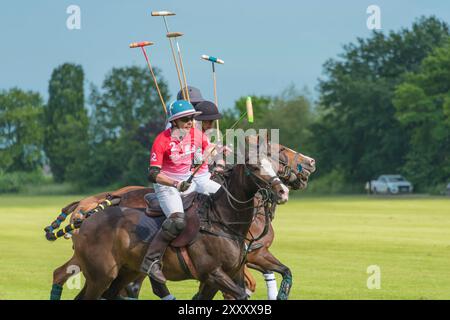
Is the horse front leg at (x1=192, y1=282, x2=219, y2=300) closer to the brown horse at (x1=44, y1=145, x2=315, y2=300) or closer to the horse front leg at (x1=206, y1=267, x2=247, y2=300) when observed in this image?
the brown horse at (x1=44, y1=145, x2=315, y2=300)

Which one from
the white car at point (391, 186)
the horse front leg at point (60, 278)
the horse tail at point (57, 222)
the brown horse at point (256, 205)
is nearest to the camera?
the brown horse at point (256, 205)

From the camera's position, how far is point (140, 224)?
1123cm

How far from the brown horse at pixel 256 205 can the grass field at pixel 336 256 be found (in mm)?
2062

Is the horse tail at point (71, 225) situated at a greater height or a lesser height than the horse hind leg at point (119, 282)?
greater

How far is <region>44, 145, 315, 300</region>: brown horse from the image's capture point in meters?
11.5

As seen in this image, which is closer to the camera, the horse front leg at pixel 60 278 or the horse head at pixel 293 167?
the horse head at pixel 293 167

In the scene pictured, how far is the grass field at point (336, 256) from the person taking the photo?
634 inches

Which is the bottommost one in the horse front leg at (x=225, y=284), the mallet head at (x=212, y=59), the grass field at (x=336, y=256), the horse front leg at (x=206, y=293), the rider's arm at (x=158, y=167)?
the grass field at (x=336, y=256)

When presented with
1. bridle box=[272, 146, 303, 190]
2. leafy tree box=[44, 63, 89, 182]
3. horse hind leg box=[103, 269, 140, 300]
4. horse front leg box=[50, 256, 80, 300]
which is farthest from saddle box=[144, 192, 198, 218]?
leafy tree box=[44, 63, 89, 182]

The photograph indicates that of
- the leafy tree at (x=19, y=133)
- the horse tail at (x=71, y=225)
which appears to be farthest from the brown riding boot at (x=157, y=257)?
the leafy tree at (x=19, y=133)

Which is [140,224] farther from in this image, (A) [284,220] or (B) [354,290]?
(A) [284,220]

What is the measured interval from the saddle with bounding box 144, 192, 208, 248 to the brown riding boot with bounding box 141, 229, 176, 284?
0.10 m

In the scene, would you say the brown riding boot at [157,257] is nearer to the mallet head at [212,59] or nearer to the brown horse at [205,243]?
the brown horse at [205,243]
